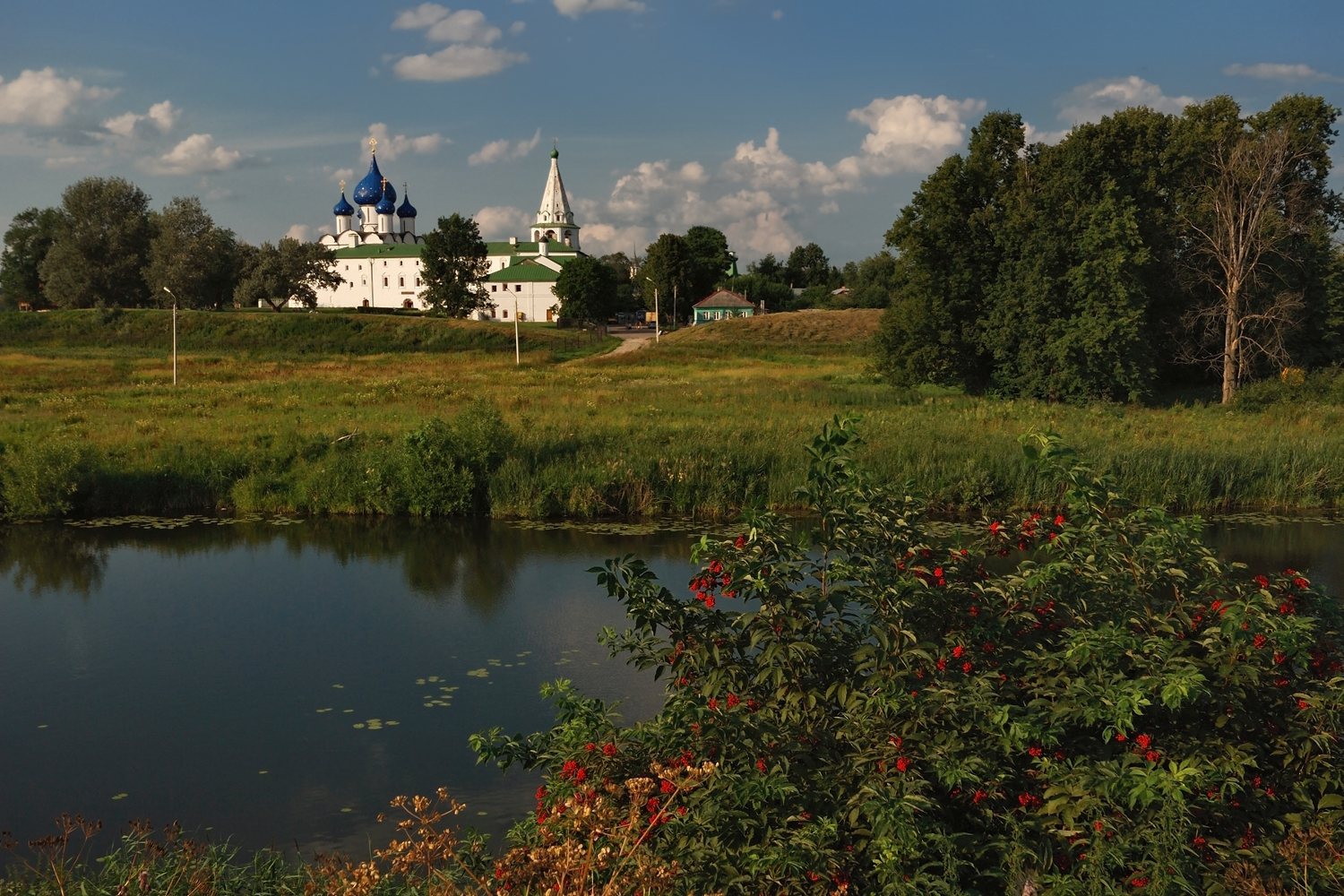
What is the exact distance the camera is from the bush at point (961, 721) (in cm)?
461

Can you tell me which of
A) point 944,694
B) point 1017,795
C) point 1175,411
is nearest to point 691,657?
point 944,694

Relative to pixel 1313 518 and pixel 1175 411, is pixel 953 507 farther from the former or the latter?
pixel 1175 411

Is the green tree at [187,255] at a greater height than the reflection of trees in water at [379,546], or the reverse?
the green tree at [187,255]

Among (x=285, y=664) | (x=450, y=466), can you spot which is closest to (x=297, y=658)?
(x=285, y=664)

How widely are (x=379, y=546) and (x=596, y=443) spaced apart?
4883 millimetres

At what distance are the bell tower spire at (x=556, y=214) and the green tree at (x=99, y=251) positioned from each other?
4567 centimetres

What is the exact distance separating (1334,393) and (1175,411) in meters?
5.58

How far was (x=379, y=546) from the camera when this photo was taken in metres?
17.1

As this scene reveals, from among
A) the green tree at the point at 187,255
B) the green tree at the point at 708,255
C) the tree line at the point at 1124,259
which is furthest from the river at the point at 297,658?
the green tree at the point at 708,255

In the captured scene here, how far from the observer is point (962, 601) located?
18.4ft

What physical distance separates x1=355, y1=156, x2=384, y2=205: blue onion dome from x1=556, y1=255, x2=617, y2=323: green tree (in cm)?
3685

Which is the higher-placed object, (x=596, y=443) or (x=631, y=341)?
(x=631, y=341)

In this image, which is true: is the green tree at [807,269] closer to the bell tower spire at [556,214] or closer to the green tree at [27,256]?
the bell tower spire at [556,214]

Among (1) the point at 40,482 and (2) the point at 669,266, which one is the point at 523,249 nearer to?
(2) the point at 669,266
